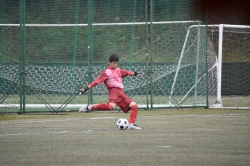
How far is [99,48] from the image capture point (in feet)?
78.4

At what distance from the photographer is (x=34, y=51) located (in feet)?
77.0

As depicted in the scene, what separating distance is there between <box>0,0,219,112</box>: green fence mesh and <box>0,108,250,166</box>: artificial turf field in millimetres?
4502

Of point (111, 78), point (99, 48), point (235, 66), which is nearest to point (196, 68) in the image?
point (99, 48)

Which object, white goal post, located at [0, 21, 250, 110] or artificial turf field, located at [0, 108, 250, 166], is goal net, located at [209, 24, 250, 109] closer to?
white goal post, located at [0, 21, 250, 110]

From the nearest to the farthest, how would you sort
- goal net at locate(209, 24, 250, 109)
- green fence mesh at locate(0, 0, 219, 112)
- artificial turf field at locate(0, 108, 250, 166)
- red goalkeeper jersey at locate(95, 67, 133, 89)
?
artificial turf field at locate(0, 108, 250, 166)
red goalkeeper jersey at locate(95, 67, 133, 89)
green fence mesh at locate(0, 0, 219, 112)
goal net at locate(209, 24, 250, 109)

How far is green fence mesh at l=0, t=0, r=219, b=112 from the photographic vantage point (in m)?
23.3

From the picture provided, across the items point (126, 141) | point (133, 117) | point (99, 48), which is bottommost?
point (126, 141)

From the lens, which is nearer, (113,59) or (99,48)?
(113,59)

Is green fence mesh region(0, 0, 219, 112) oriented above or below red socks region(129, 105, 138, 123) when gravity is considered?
above

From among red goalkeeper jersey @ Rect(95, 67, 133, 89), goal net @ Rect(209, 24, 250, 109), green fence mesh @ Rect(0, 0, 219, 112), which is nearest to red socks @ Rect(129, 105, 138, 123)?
red goalkeeper jersey @ Rect(95, 67, 133, 89)

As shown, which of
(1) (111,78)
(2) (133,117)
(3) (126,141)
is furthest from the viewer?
(1) (111,78)

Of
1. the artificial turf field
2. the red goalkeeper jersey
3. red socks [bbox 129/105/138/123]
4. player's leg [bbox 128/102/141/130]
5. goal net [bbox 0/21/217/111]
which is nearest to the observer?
the artificial turf field

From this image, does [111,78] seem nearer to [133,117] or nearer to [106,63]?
[133,117]

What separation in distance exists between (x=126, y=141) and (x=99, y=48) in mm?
11799
